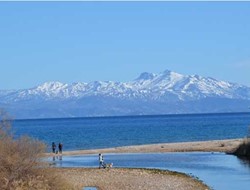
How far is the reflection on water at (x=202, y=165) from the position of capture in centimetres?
4877

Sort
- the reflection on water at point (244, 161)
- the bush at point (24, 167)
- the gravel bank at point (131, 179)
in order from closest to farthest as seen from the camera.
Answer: the bush at point (24, 167) → the gravel bank at point (131, 179) → the reflection on water at point (244, 161)

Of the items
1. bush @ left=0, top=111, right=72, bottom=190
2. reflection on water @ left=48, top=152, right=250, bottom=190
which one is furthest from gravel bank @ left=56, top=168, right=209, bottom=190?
bush @ left=0, top=111, right=72, bottom=190

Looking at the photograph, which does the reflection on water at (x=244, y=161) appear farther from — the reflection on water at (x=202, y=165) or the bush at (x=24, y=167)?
the bush at (x=24, y=167)

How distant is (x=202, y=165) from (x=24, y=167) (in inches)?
1142

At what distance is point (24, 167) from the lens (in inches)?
1455

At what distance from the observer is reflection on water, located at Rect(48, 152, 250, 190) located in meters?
48.8

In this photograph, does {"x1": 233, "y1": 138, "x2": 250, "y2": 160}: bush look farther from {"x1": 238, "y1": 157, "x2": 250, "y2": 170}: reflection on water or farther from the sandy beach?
the sandy beach

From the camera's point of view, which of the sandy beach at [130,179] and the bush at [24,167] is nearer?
the bush at [24,167]

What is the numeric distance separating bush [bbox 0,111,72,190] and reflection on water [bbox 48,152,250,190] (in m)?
12.7

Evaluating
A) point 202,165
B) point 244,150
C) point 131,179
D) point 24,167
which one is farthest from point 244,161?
point 24,167

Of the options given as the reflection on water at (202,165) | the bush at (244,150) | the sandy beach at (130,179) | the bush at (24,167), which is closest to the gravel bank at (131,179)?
the sandy beach at (130,179)

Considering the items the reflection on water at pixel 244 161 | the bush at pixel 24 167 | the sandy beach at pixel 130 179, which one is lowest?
the reflection on water at pixel 244 161

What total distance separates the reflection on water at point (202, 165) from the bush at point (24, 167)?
12720 mm

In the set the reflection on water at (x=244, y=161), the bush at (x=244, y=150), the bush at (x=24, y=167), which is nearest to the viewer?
the bush at (x=24, y=167)
